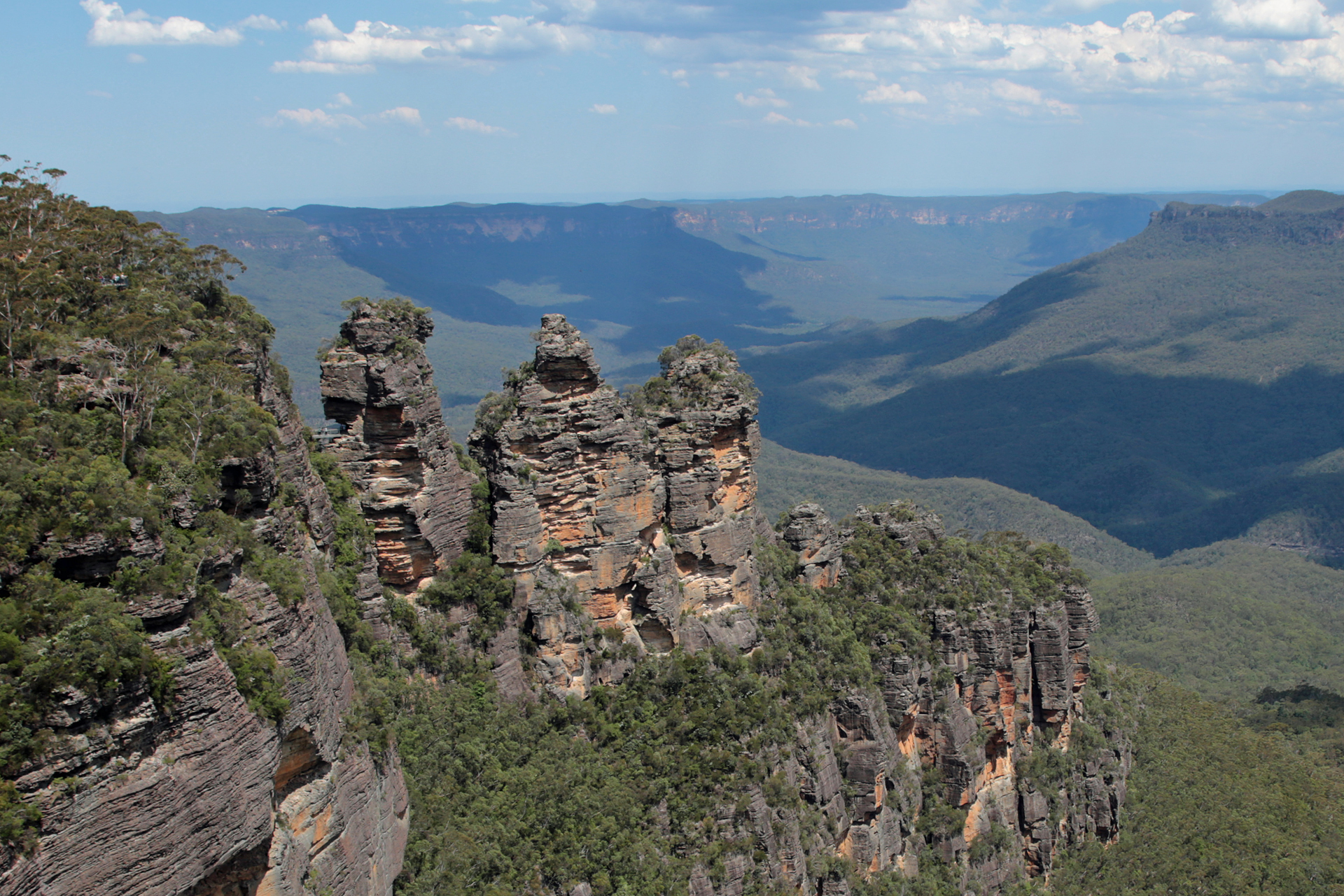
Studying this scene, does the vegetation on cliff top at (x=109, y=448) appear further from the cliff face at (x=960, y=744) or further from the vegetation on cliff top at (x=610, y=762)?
the cliff face at (x=960, y=744)

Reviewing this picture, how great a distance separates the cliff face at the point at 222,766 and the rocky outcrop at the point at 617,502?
891 cm

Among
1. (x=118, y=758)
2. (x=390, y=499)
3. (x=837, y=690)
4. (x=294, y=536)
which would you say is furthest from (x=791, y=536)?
(x=118, y=758)

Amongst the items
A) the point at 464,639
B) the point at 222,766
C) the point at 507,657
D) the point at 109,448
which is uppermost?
the point at 109,448

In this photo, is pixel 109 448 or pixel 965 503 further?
pixel 965 503

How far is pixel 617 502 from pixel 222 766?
1867cm

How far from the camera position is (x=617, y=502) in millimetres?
35188

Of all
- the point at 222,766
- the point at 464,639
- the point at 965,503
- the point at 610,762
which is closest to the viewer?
the point at 222,766

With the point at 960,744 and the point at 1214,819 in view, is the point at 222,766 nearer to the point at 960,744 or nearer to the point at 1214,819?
the point at 960,744

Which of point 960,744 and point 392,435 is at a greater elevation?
point 392,435

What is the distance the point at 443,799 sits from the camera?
29203 millimetres

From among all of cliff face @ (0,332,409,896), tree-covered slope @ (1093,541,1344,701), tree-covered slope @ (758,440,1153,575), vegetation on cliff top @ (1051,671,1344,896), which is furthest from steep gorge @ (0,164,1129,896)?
tree-covered slope @ (758,440,1153,575)

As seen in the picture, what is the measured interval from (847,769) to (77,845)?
28.3m

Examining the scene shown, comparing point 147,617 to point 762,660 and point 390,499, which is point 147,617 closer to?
point 390,499

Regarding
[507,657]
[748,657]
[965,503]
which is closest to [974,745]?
[748,657]
